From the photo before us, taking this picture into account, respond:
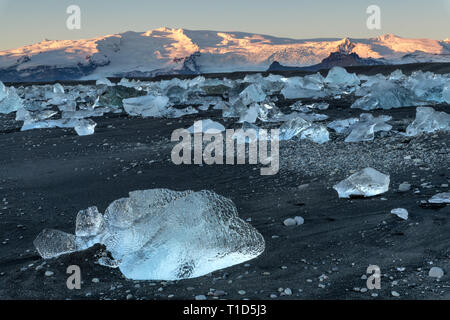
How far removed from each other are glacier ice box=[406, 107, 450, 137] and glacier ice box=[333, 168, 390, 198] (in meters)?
1.63

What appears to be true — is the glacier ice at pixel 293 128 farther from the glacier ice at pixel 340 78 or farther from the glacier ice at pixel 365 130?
the glacier ice at pixel 340 78

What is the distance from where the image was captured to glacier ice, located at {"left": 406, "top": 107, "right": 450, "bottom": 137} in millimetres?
Result: 4375

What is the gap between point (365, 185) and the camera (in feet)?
9.55

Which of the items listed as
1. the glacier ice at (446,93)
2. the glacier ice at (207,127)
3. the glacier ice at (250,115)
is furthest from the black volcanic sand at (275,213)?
the glacier ice at (446,93)

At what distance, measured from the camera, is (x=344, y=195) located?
2943 mm

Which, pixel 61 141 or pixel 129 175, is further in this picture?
pixel 61 141

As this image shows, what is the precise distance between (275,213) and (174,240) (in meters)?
0.78

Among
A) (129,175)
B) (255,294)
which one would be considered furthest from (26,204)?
(255,294)

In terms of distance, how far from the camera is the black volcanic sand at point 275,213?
1.97m

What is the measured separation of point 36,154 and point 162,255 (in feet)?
11.3

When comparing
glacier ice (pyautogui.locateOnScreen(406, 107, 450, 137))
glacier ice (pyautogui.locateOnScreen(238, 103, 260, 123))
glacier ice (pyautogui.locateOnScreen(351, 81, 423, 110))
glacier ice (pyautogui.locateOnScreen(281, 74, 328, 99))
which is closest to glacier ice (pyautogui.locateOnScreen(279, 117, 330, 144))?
glacier ice (pyautogui.locateOnScreen(406, 107, 450, 137))

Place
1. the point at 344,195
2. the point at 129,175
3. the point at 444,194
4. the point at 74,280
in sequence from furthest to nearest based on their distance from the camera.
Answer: the point at 129,175 → the point at 344,195 → the point at 444,194 → the point at 74,280

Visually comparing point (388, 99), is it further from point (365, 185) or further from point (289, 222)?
point (289, 222)
